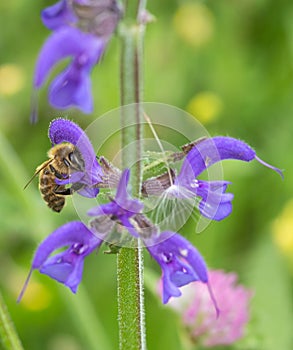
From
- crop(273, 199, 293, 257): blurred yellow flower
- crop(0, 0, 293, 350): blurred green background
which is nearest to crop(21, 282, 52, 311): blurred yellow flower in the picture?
crop(0, 0, 293, 350): blurred green background

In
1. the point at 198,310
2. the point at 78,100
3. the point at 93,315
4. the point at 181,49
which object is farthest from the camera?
the point at 181,49

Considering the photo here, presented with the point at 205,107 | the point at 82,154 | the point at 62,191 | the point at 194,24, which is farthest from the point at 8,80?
the point at 82,154

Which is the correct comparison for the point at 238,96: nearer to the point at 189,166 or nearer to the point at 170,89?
the point at 170,89

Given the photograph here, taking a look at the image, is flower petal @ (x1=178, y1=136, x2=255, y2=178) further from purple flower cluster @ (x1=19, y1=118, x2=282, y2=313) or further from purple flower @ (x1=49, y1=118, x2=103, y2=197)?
purple flower @ (x1=49, y1=118, x2=103, y2=197)

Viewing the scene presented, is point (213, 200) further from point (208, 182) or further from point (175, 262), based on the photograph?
point (175, 262)

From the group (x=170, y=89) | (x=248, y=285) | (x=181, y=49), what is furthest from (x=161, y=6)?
(x=248, y=285)

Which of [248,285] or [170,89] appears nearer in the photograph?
[248,285]
